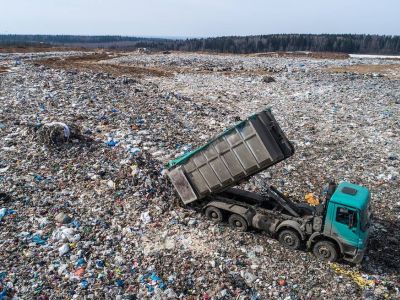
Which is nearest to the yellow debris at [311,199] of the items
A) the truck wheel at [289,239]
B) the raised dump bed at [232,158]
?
the truck wheel at [289,239]

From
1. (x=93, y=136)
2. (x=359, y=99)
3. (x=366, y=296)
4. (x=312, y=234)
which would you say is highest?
(x=359, y=99)

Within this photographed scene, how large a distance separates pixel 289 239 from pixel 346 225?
1.18m

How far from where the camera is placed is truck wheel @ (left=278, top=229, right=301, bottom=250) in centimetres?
668

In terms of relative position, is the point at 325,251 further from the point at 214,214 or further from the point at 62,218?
the point at 62,218

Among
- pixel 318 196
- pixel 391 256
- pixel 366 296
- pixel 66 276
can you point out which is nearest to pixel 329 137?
pixel 318 196

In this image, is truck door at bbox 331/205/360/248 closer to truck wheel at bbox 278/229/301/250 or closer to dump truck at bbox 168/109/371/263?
dump truck at bbox 168/109/371/263

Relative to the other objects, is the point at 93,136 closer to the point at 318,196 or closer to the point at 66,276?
the point at 66,276

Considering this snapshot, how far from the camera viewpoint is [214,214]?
759cm

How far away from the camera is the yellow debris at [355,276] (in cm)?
593

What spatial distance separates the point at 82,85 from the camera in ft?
53.5

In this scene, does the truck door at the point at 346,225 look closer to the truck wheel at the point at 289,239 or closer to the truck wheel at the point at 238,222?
the truck wheel at the point at 289,239

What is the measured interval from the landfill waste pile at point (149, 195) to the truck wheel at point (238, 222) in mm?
224

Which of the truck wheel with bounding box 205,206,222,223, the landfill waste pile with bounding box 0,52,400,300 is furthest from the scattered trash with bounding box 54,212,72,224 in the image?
the truck wheel with bounding box 205,206,222,223

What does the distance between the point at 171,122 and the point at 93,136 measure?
3056 mm
